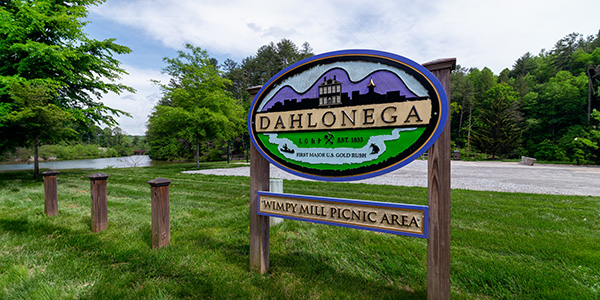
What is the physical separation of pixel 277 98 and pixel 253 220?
1306 mm

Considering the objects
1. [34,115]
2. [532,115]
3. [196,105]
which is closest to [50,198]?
[34,115]

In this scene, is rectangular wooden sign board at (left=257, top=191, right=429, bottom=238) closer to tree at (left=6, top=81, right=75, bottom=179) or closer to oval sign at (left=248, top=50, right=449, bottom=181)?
oval sign at (left=248, top=50, right=449, bottom=181)

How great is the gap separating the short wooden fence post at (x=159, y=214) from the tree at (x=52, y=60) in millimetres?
8755

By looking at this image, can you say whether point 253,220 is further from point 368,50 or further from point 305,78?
point 368,50

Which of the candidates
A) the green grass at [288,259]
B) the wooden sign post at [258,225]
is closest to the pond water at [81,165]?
the green grass at [288,259]

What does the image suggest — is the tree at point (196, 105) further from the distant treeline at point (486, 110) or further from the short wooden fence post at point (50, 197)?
the short wooden fence post at point (50, 197)

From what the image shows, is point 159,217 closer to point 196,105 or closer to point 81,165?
point 196,105

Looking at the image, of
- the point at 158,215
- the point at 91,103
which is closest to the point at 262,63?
the point at 91,103

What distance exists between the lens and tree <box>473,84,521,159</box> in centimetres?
3131

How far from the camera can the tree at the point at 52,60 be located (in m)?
8.12

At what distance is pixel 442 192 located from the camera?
176 cm

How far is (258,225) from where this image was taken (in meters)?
2.58

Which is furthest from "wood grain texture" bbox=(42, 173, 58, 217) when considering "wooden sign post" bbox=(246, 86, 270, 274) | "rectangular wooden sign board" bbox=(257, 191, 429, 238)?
"rectangular wooden sign board" bbox=(257, 191, 429, 238)

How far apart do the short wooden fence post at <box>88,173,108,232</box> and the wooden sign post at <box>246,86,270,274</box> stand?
2648 mm
